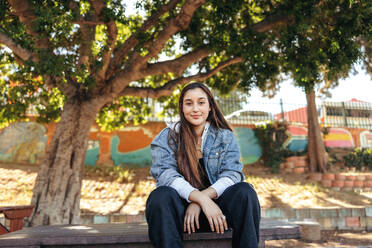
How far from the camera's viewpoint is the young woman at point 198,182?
1.98 meters

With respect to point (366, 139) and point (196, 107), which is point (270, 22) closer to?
point (196, 107)

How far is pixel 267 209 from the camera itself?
7.39 m

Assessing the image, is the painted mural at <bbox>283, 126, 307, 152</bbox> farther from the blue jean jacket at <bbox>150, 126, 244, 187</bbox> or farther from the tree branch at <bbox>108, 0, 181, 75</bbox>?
the blue jean jacket at <bbox>150, 126, 244, 187</bbox>

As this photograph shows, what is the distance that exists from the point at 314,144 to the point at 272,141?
2.11m

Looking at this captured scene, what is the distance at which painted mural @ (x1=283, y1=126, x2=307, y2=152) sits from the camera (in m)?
13.7

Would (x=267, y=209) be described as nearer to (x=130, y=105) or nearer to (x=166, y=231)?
(x=130, y=105)

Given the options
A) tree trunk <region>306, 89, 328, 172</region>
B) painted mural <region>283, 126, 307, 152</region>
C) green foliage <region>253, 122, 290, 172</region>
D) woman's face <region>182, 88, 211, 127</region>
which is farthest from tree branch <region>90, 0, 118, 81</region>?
painted mural <region>283, 126, 307, 152</region>

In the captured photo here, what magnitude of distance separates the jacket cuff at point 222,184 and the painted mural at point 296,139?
1203 cm

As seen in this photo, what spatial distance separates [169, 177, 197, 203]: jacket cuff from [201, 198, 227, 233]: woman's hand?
0.15 metres

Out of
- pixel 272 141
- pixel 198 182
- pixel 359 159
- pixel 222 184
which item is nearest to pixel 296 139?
pixel 272 141

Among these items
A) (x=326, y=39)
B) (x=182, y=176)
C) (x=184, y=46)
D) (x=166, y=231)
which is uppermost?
(x=184, y=46)

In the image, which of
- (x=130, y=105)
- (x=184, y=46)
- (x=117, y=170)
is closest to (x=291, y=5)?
(x=184, y=46)

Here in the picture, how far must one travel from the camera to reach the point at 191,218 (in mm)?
2018

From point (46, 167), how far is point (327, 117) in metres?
14.3
